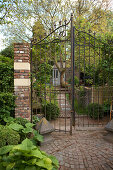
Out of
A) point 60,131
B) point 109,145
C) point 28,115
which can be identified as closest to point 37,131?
point 28,115

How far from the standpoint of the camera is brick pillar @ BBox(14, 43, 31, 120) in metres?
3.57

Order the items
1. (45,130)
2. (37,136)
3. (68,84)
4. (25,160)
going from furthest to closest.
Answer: (68,84) < (45,130) < (37,136) < (25,160)

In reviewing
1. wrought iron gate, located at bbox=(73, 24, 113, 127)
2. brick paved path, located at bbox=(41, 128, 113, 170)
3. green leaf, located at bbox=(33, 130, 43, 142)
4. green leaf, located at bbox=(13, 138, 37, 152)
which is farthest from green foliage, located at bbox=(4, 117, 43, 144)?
wrought iron gate, located at bbox=(73, 24, 113, 127)

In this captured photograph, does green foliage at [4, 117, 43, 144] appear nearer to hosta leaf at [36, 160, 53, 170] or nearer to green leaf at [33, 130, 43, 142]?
green leaf at [33, 130, 43, 142]

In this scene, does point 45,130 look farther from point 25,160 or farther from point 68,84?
point 68,84

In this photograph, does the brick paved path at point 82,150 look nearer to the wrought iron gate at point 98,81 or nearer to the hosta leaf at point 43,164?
the wrought iron gate at point 98,81

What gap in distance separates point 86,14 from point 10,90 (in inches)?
368

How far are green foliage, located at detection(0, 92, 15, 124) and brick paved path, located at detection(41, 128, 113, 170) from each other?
4.32ft

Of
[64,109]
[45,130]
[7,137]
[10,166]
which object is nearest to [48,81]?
[45,130]

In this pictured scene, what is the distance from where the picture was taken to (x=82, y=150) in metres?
2.89

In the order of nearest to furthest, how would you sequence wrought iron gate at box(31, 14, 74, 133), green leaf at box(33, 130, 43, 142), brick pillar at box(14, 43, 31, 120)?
1. green leaf at box(33, 130, 43, 142)
2. brick pillar at box(14, 43, 31, 120)
3. wrought iron gate at box(31, 14, 74, 133)

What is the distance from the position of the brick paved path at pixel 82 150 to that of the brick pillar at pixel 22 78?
1209 mm

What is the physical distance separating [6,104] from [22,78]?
84 centimetres

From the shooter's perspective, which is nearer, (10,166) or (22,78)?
(10,166)
